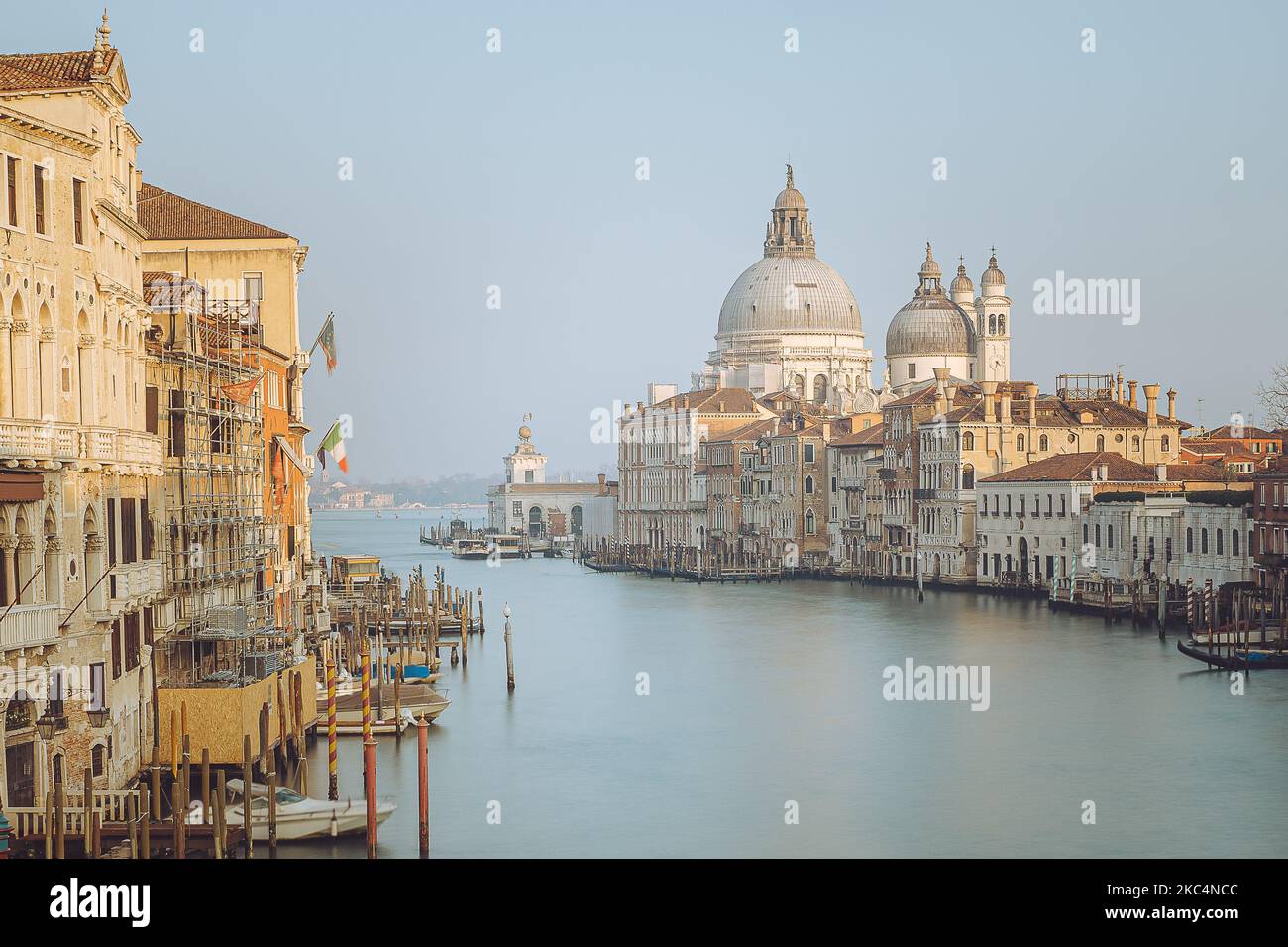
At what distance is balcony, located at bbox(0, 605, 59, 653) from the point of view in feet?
38.6

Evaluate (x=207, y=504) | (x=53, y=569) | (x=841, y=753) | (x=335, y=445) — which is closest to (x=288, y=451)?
(x=335, y=445)

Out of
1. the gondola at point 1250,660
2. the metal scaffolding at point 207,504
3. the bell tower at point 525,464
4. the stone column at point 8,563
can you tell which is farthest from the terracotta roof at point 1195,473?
the bell tower at point 525,464

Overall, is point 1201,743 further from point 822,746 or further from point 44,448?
point 44,448

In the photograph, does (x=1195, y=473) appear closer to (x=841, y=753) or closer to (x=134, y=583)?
(x=841, y=753)

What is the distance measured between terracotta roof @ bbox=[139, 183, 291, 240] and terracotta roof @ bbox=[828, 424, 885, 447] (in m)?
26.3

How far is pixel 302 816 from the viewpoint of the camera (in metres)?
13.8

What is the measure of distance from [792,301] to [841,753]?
54.5 metres

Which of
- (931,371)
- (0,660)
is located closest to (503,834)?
(0,660)

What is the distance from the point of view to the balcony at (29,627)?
38.6 ft

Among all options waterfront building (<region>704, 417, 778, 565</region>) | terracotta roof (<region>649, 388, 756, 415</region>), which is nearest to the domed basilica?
terracotta roof (<region>649, 388, 756, 415</region>)

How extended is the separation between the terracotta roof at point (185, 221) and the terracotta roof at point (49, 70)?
398 inches

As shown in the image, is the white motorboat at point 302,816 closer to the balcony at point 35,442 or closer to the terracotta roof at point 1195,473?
the balcony at point 35,442

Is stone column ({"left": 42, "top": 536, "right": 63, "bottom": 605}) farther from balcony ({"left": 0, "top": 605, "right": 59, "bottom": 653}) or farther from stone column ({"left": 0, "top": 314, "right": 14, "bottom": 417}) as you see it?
stone column ({"left": 0, "top": 314, "right": 14, "bottom": 417})
